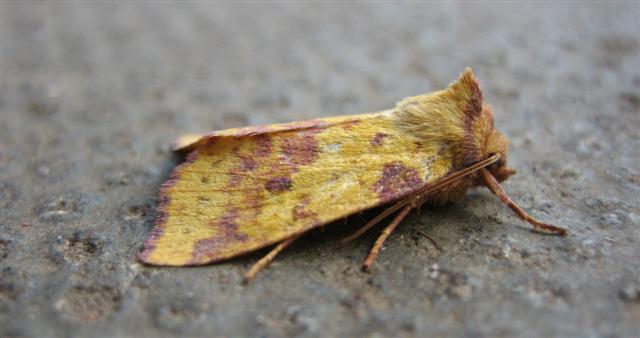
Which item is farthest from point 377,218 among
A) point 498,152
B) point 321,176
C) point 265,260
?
point 498,152

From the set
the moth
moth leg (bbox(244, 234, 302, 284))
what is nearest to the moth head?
the moth

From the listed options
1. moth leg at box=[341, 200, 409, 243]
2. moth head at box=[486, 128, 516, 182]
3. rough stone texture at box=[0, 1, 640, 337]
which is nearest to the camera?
rough stone texture at box=[0, 1, 640, 337]

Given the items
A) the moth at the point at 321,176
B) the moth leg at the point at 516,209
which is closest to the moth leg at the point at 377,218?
the moth at the point at 321,176

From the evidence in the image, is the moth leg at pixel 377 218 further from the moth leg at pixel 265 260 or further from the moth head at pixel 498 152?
the moth head at pixel 498 152

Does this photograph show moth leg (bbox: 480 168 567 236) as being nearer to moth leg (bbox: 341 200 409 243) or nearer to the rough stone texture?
the rough stone texture

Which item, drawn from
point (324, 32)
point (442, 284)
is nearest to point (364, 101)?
point (324, 32)

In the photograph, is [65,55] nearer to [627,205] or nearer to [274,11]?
[274,11]

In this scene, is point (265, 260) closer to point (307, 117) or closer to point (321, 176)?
point (321, 176)
